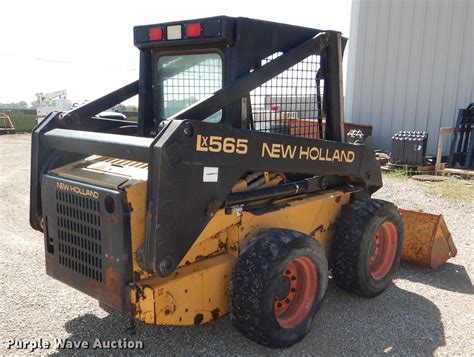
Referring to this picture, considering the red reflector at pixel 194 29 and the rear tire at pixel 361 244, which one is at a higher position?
the red reflector at pixel 194 29

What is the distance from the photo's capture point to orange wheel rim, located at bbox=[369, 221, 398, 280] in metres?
4.39

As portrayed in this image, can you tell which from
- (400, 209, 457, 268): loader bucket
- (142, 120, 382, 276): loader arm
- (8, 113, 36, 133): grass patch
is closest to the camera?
(142, 120, 382, 276): loader arm

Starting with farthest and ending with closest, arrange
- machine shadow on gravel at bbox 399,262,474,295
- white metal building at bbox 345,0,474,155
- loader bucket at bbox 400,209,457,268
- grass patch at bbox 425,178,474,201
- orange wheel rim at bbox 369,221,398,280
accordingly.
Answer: white metal building at bbox 345,0,474,155 → grass patch at bbox 425,178,474,201 → loader bucket at bbox 400,209,457,268 → machine shadow on gravel at bbox 399,262,474,295 → orange wheel rim at bbox 369,221,398,280

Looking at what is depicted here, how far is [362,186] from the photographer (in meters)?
4.39

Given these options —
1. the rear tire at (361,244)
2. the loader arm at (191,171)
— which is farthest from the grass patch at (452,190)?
the loader arm at (191,171)

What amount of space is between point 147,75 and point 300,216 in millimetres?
1713

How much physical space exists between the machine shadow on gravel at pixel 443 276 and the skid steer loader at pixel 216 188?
0.82 meters

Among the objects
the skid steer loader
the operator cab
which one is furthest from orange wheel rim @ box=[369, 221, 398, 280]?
the operator cab

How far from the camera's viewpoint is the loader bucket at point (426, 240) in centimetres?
486

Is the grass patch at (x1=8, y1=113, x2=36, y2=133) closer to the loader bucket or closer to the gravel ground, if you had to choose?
the gravel ground

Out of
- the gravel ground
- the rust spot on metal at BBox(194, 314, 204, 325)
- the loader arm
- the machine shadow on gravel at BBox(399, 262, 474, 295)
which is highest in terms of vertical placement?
the loader arm

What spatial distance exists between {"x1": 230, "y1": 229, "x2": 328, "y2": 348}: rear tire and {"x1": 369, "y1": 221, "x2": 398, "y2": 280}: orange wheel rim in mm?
1105

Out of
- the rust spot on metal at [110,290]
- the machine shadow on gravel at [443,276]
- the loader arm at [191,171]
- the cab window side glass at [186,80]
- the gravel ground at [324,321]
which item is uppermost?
the cab window side glass at [186,80]

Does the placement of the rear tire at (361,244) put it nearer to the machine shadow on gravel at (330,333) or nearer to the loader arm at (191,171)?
the machine shadow on gravel at (330,333)
